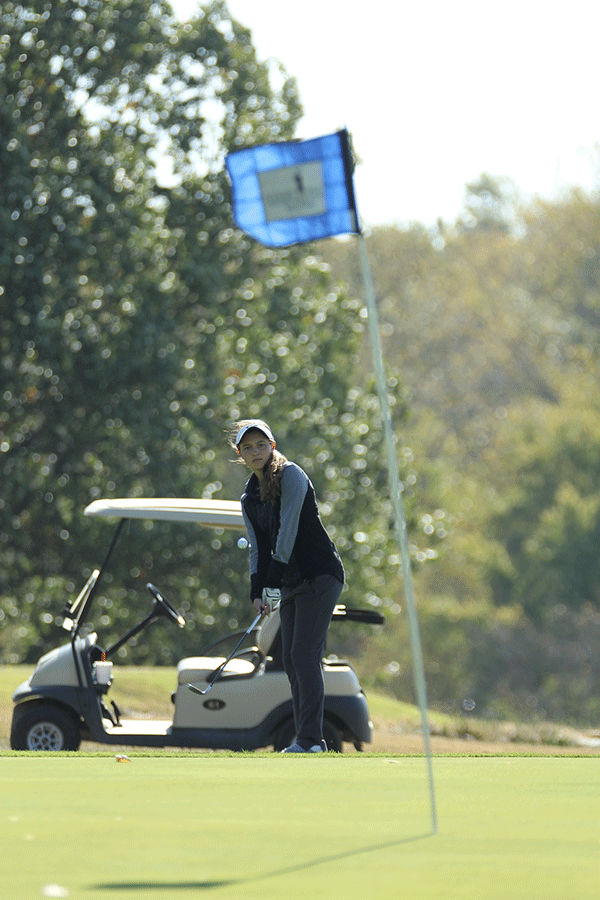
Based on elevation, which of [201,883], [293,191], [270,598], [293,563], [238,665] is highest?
[293,191]

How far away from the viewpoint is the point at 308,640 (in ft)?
22.7

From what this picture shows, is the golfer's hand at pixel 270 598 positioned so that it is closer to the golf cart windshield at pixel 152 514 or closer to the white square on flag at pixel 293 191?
the white square on flag at pixel 293 191

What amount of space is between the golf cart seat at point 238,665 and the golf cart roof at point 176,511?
73 cm

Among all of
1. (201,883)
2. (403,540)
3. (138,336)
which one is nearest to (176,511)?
(403,540)

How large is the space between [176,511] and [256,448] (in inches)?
115

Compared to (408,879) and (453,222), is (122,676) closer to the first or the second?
(408,879)

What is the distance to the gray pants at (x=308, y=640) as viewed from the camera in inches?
271

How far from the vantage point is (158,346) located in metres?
19.1

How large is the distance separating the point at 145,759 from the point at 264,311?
1537cm

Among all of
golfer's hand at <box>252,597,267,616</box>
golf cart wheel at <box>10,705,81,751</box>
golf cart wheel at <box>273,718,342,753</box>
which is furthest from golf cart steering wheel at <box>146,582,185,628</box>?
golfer's hand at <box>252,597,267,616</box>

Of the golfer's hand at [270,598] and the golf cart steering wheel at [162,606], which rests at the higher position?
the golfer's hand at [270,598]

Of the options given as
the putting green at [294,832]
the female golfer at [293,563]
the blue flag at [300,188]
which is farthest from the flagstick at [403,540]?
the female golfer at [293,563]

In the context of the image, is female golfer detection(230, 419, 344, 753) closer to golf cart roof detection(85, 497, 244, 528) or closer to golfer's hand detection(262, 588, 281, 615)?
golfer's hand detection(262, 588, 281, 615)

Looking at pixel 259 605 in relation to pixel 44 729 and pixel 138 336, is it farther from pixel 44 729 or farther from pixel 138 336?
pixel 138 336
